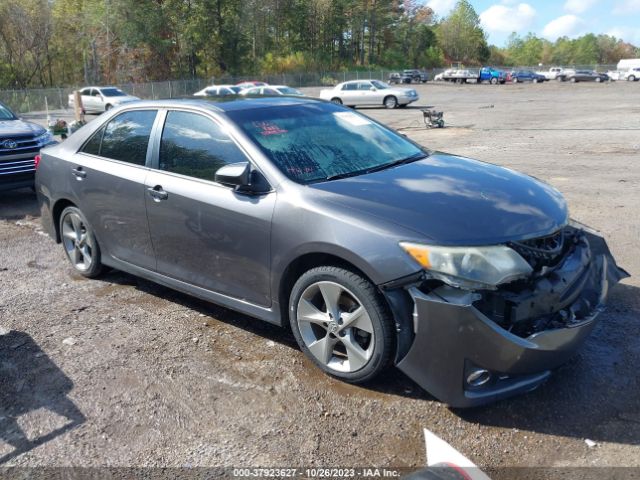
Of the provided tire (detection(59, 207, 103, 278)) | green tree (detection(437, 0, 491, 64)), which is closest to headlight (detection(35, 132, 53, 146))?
tire (detection(59, 207, 103, 278))

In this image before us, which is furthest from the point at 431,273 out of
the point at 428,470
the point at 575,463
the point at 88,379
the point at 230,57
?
the point at 230,57

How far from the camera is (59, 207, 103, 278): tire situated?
516cm

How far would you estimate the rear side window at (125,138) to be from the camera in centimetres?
460

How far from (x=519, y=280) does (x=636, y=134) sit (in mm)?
14799

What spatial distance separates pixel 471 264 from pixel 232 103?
2.33 meters

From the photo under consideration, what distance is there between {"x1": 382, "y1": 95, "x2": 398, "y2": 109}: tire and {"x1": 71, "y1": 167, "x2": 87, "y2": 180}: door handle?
29.2 metres

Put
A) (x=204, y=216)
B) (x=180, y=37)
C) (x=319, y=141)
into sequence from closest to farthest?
(x=204, y=216), (x=319, y=141), (x=180, y=37)

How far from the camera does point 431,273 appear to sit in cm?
299

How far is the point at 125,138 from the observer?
4809 millimetres

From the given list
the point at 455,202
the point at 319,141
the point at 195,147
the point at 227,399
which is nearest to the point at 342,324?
the point at 227,399

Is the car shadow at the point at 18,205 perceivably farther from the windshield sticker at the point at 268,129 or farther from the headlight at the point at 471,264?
the headlight at the point at 471,264

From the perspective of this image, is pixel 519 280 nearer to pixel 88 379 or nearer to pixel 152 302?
pixel 88 379

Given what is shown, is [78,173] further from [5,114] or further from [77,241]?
[5,114]

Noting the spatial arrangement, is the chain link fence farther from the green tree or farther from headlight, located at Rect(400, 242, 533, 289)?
the green tree
